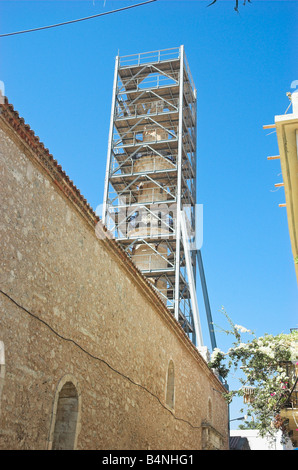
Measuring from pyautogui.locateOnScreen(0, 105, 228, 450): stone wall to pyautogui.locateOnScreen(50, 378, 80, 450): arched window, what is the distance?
0.02 m

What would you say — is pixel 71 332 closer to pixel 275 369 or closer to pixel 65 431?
pixel 65 431

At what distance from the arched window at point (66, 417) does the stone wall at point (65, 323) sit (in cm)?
2

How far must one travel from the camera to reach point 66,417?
7.97 m

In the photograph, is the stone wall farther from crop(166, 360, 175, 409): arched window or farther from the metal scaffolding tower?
the metal scaffolding tower

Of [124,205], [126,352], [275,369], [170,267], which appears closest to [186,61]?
[124,205]

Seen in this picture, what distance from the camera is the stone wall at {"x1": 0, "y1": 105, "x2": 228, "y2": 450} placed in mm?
6809

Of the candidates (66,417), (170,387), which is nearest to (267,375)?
(170,387)

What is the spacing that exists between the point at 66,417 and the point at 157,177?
784 inches

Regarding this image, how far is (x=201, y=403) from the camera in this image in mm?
15703

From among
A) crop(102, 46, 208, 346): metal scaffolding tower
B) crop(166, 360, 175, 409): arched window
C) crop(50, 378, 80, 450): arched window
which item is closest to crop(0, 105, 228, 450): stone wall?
crop(50, 378, 80, 450): arched window

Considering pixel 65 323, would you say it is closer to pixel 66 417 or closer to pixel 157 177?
pixel 66 417
